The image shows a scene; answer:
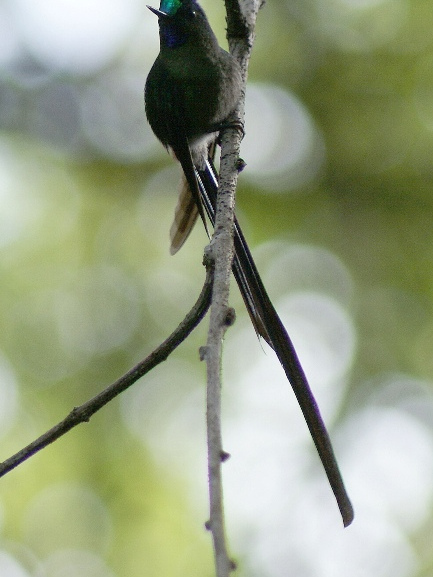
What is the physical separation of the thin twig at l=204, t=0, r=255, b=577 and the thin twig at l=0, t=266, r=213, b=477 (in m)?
0.07

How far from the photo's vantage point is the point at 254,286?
2023 mm

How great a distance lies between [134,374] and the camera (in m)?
1.55

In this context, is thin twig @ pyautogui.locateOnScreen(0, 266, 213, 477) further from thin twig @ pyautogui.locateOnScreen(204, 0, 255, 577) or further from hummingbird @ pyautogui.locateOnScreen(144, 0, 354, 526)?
hummingbird @ pyautogui.locateOnScreen(144, 0, 354, 526)

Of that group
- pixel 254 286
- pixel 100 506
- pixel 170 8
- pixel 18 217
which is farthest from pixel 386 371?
pixel 254 286

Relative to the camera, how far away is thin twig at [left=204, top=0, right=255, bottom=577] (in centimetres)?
105

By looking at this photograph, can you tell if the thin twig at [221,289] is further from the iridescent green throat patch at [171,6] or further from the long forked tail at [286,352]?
the iridescent green throat patch at [171,6]

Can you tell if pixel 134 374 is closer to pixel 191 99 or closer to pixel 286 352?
pixel 286 352

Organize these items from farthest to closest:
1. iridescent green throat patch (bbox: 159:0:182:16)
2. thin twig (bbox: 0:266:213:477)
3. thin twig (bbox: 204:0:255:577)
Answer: iridescent green throat patch (bbox: 159:0:182:16), thin twig (bbox: 0:266:213:477), thin twig (bbox: 204:0:255:577)

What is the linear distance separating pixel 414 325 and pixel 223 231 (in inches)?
197

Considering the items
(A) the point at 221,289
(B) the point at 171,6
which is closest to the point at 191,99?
(B) the point at 171,6

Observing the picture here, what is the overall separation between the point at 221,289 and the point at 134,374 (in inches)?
9.6

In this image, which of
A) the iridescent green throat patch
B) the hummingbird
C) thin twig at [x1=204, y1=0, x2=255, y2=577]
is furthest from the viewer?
the iridescent green throat patch

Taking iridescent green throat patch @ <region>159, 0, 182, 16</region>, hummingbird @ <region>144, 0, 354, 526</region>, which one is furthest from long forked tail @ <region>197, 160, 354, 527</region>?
iridescent green throat patch @ <region>159, 0, 182, 16</region>

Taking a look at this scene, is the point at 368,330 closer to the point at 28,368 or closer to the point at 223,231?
the point at 28,368
